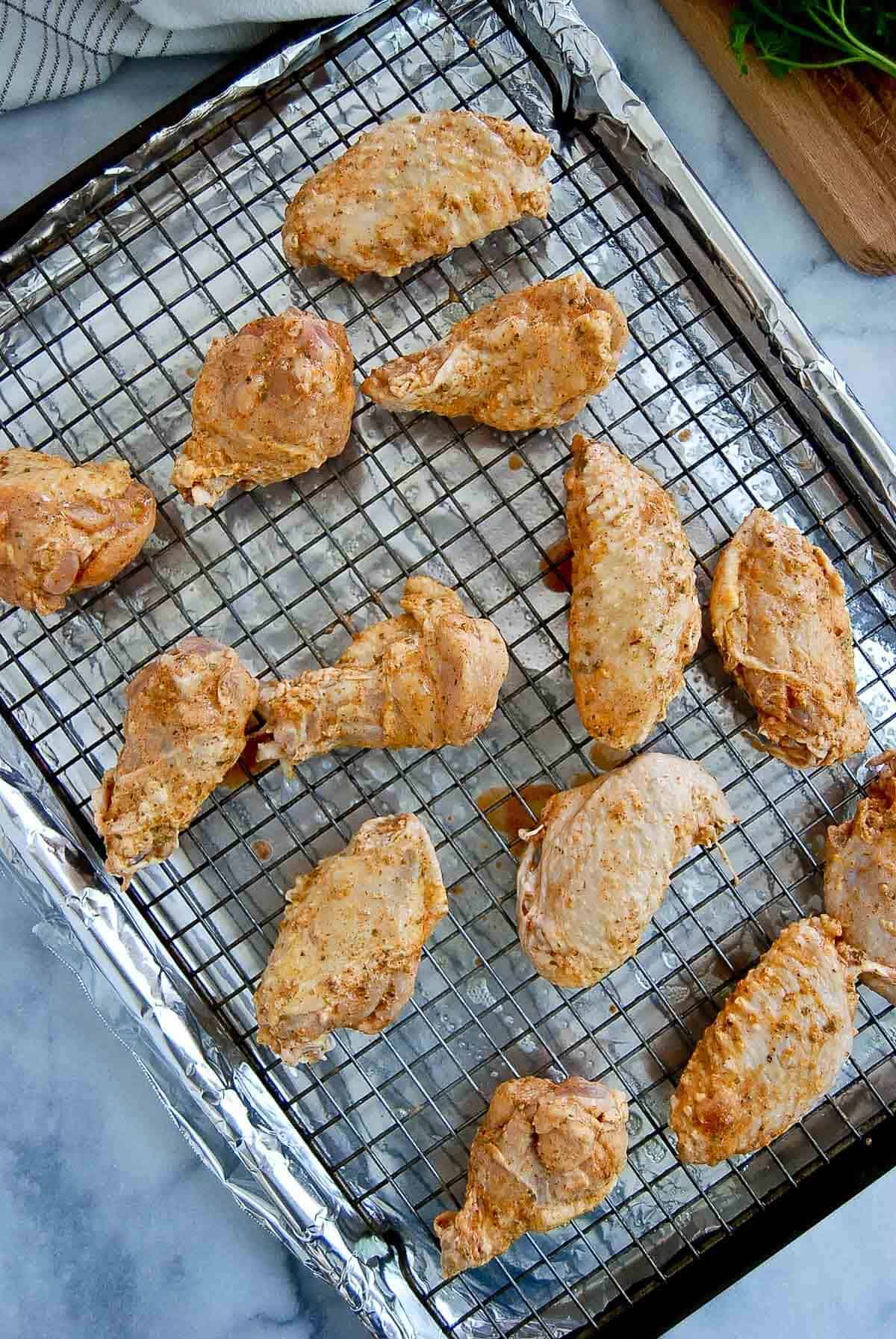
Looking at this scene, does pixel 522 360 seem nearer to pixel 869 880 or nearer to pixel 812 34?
pixel 812 34

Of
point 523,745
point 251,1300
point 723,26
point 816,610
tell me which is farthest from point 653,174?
point 251,1300

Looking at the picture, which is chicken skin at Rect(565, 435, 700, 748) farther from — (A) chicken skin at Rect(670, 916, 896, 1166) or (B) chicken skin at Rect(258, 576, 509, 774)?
(A) chicken skin at Rect(670, 916, 896, 1166)

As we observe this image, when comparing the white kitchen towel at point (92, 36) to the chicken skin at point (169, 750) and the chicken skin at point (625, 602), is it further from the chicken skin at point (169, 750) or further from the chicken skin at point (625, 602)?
the chicken skin at point (169, 750)

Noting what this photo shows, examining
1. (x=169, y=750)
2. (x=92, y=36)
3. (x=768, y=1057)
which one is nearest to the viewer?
(x=169, y=750)

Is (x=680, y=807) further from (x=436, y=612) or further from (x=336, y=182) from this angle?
(x=336, y=182)

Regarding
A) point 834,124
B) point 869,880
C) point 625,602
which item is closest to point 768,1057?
point 869,880

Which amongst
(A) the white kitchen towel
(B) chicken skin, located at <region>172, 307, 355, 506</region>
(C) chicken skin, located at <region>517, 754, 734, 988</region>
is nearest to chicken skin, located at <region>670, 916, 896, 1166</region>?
(C) chicken skin, located at <region>517, 754, 734, 988</region>

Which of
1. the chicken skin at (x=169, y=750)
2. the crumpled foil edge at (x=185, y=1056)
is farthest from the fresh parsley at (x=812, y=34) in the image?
the crumpled foil edge at (x=185, y=1056)
